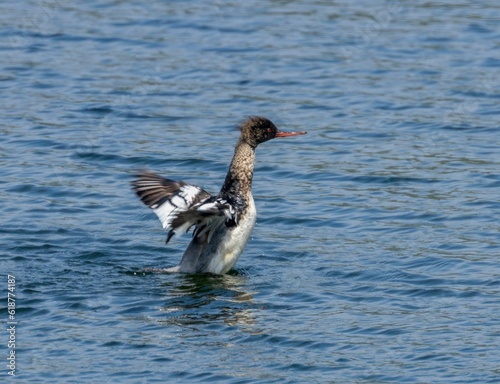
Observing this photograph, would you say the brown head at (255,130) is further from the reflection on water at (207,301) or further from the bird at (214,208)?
the reflection on water at (207,301)

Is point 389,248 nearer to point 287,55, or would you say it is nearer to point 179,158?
point 179,158

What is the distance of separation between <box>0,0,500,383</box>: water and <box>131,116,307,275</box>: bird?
0.78ft

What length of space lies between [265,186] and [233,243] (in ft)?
11.0

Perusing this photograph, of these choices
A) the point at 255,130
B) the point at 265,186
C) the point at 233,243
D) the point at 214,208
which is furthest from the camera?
the point at 265,186

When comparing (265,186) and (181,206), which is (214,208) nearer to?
(181,206)

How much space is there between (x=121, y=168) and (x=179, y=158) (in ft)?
2.74

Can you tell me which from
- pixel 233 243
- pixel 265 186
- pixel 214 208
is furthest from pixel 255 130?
pixel 265 186

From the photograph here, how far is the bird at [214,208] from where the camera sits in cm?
1221

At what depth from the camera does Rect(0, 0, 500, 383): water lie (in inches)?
426

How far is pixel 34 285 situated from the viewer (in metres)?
12.3

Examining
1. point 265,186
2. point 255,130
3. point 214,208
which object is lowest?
point 265,186

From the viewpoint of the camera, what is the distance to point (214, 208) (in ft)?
39.9

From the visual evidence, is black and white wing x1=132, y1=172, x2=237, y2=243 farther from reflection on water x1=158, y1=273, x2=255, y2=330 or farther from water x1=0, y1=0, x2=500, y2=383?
water x1=0, y1=0, x2=500, y2=383

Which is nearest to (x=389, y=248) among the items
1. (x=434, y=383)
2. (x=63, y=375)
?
(x=434, y=383)
